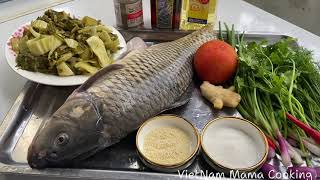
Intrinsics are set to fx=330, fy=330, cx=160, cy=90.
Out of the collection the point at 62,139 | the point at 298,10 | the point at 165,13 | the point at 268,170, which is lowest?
the point at 298,10

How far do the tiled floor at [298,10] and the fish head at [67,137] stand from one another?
6.14ft

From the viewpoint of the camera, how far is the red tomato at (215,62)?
1108 mm

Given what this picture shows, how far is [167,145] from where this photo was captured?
0.93 m

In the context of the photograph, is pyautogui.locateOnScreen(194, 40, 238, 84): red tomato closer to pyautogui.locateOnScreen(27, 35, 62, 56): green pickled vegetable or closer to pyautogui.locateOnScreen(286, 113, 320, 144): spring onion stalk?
pyautogui.locateOnScreen(286, 113, 320, 144): spring onion stalk

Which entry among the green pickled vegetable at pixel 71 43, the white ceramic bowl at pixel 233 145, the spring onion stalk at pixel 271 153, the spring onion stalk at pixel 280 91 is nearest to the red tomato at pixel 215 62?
the spring onion stalk at pixel 280 91

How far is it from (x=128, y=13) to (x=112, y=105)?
0.54 metres

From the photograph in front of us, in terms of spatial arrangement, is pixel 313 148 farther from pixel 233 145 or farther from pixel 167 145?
pixel 167 145

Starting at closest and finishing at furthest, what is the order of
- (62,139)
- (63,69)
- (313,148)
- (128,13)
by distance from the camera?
(62,139)
(313,148)
(63,69)
(128,13)

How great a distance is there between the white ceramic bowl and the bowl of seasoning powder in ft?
0.14

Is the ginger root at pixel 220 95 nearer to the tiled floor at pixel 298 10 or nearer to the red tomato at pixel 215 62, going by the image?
the red tomato at pixel 215 62

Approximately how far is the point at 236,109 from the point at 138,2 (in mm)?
578

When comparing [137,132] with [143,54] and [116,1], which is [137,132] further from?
[116,1]

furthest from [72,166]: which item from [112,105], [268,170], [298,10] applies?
[298,10]

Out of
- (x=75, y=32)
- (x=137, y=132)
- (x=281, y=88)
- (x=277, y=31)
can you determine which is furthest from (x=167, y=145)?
(x=277, y=31)
